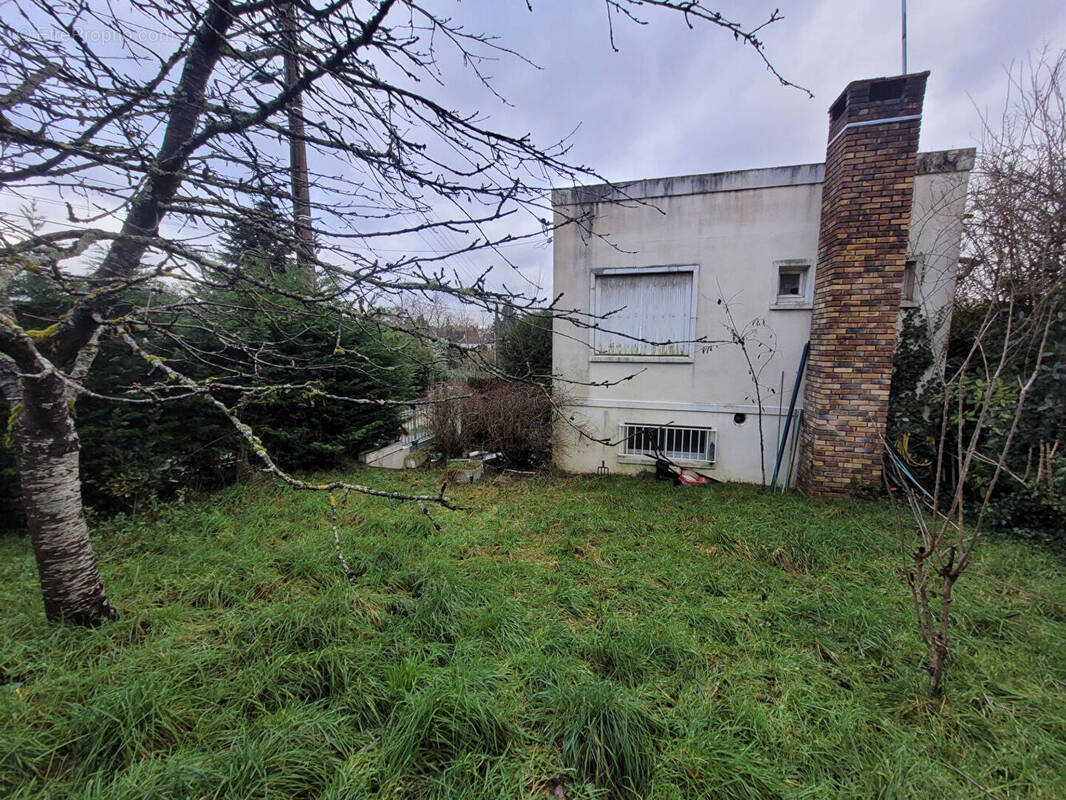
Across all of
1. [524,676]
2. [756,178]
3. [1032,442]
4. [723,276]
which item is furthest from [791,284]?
[524,676]

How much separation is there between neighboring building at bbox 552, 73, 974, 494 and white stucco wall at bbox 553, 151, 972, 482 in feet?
0.06

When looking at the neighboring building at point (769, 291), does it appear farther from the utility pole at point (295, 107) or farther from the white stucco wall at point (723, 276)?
the utility pole at point (295, 107)

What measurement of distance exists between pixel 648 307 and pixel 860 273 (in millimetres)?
2494

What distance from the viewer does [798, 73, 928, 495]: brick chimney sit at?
4.51m

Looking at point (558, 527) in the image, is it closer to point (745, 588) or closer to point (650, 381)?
point (745, 588)

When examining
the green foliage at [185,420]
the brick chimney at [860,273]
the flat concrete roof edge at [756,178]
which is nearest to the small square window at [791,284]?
the brick chimney at [860,273]

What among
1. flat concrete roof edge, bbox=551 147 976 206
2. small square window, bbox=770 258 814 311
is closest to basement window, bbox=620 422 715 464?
small square window, bbox=770 258 814 311

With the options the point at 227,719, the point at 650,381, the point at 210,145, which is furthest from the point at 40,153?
the point at 650,381

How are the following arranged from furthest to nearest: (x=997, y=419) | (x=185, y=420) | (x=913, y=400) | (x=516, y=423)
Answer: (x=516, y=423)
(x=913, y=400)
(x=185, y=420)
(x=997, y=419)

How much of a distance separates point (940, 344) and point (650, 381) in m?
3.47

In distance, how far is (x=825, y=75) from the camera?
2029 millimetres

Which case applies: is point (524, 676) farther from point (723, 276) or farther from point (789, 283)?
point (789, 283)

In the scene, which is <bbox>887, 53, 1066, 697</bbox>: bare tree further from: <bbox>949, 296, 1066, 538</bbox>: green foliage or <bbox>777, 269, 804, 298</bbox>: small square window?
<bbox>777, 269, 804, 298</bbox>: small square window

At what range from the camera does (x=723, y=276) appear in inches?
226
